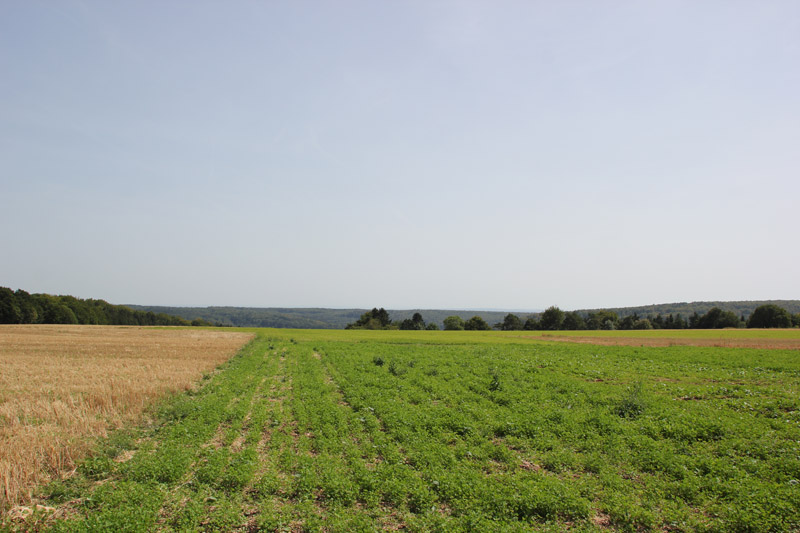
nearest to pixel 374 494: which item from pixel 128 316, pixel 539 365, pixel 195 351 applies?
pixel 539 365

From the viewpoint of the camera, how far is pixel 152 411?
1723 cm

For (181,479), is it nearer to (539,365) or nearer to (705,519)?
(705,519)

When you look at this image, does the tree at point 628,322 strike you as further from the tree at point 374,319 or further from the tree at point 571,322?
the tree at point 374,319

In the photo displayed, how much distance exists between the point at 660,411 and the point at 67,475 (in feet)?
65.5

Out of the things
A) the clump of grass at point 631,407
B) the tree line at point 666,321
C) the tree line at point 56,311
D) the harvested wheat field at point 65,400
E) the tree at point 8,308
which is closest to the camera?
the harvested wheat field at point 65,400

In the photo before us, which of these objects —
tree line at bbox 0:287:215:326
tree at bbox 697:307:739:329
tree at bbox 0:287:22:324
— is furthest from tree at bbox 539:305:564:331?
tree at bbox 0:287:22:324

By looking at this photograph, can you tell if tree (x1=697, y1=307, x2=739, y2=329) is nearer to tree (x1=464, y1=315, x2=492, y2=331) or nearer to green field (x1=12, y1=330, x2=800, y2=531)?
tree (x1=464, y1=315, x2=492, y2=331)

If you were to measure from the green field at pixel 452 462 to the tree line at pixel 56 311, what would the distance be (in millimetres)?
128560

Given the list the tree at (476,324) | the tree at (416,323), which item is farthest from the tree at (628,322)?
the tree at (416,323)

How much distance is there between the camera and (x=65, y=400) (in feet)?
59.2

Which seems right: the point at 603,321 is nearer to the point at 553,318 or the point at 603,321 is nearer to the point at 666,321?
the point at 666,321

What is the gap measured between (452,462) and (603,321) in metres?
171

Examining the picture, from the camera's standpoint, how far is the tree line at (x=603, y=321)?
121m

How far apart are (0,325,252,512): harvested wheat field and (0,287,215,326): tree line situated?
9511 centimetres
